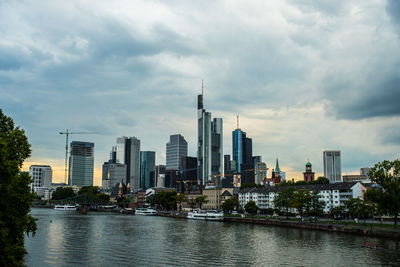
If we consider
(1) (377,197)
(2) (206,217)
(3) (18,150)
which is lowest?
(2) (206,217)

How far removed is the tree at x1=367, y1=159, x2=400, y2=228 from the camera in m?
96.2

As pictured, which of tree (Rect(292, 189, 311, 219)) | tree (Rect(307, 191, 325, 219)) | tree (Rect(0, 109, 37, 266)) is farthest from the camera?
tree (Rect(307, 191, 325, 219))

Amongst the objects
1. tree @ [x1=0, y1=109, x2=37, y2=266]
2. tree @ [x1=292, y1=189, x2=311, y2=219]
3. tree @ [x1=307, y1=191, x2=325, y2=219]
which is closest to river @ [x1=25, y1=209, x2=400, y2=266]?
tree @ [x1=0, y1=109, x2=37, y2=266]

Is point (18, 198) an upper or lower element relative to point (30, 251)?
upper

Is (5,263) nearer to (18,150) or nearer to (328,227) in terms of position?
(18,150)

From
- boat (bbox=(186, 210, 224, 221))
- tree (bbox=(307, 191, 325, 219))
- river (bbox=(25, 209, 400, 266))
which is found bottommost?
boat (bbox=(186, 210, 224, 221))

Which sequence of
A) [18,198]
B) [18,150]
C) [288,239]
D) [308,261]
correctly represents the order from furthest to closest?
1. [288,239]
2. [308,261]
3. [18,150]
4. [18,198]

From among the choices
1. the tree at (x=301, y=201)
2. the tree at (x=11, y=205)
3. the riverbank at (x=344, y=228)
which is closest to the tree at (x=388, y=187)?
the riverbank at (x=344, y=228)

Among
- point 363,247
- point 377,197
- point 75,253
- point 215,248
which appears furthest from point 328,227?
point 75,253

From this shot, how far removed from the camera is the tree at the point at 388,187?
96.2 metres

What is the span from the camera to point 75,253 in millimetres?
68875

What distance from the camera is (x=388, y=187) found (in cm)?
9862

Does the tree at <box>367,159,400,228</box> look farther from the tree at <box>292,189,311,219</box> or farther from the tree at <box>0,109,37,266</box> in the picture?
the tree at <box>0,109,37,266</box>

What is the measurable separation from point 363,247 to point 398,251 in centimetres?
705
